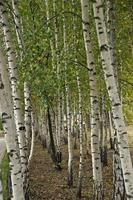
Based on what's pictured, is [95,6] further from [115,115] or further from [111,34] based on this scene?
[111,34]

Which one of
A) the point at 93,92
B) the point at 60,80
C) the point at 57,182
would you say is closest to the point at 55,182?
the point at 57,182

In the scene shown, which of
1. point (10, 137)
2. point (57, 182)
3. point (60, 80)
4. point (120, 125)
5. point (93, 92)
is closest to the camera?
point (10, 137)

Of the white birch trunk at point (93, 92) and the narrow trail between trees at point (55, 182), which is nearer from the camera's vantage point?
the white birch trunk at point (93, 92)

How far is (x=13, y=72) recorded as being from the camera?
40.6ft

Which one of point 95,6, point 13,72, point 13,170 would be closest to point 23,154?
point 13,72

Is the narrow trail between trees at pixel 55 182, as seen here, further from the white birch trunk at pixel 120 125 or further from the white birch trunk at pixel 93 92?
the white birch trunk at pixel 120 125

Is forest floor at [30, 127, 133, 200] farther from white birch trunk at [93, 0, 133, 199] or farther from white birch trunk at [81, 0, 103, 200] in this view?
white birch trunk at [93, 0, 133, 199]

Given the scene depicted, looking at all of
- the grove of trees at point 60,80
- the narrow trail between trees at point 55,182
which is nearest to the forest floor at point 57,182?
the narrow trail between trees at point 55,182

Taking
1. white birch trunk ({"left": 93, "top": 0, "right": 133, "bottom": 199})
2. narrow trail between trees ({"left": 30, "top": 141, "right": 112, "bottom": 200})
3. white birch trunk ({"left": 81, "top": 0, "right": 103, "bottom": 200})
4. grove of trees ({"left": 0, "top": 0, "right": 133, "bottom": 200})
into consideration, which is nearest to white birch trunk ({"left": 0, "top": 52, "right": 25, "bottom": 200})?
grove of trees ({"left": 0, "top": 0, "right": 133, "bottom": 200})

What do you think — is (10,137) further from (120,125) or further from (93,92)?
(93,92)

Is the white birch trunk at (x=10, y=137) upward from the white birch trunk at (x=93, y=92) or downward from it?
downward

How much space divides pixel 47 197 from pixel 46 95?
478 centimetres

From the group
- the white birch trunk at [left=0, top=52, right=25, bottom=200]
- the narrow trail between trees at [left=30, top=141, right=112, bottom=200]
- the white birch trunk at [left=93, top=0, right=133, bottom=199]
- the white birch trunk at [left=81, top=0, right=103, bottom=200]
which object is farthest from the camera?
the narrow trail between trees at [left=30, top=141, right=112, bottom=200]

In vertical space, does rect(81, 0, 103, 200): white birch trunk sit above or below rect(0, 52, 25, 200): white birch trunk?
above
